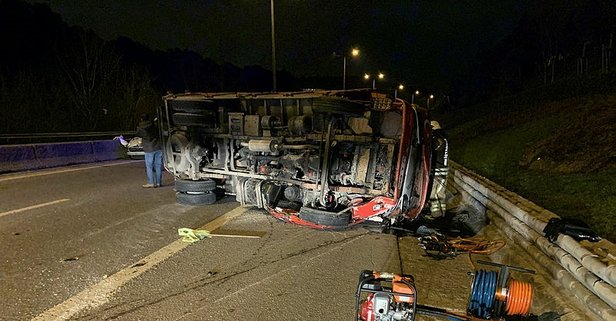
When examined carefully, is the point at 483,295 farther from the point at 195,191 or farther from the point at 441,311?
the point at 195,191

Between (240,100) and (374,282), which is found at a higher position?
(240,100)

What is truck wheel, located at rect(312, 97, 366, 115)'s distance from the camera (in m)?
6.29

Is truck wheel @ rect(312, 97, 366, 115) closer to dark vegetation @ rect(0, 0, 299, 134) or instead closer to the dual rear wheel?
the dual rear wheel

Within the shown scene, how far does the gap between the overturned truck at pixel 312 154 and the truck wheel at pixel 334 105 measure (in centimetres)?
1

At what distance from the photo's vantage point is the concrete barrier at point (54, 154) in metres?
11.7

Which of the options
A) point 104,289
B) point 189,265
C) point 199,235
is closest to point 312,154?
point 199,235

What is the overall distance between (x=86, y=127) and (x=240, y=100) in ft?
78.1

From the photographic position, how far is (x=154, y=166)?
966 cm

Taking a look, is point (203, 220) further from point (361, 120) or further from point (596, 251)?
point (596, 251)

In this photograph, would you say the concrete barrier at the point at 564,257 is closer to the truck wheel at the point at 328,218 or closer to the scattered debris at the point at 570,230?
the scattered debris at the point at 570,230

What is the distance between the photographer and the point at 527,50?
182 ft

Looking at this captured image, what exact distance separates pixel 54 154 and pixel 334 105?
35.4 feet

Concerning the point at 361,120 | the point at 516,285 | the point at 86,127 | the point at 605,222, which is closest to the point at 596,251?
the point at 516,285

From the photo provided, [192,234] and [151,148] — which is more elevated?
Answer: [151,148]
